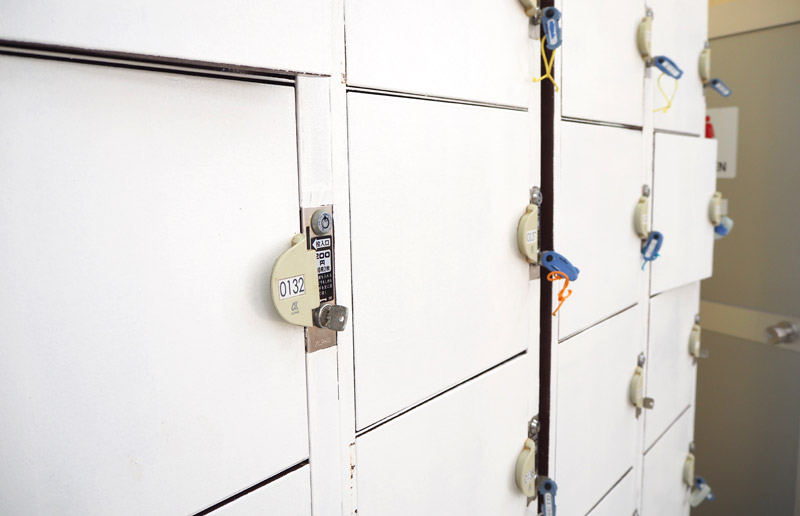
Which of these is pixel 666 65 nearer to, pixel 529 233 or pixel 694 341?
pixel 529 233

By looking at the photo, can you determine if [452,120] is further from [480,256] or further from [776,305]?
[776,305]

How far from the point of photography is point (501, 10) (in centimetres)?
104

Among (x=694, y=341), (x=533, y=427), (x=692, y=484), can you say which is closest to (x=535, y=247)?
(x=533, y=427)

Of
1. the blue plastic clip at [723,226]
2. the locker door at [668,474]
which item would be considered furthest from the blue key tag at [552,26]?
the locker door at [668,474]

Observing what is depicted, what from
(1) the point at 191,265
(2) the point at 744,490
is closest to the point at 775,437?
(2) the point at 744,490

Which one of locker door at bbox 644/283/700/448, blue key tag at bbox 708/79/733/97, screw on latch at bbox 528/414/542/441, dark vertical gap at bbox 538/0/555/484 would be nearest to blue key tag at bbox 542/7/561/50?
dark vertical gap at bbox 538/0/555/484

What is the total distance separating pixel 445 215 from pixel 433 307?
0.55ft

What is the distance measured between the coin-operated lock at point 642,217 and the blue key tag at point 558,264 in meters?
0.53

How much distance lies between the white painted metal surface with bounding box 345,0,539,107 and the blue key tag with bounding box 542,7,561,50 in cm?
5

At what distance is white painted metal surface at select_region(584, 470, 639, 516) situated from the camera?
151 cm

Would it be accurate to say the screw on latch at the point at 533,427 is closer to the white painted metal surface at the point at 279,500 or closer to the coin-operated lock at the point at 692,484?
the white painted metal surface at the point at 279,500

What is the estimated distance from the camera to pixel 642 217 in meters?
1.53

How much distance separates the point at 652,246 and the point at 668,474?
3.09 feet

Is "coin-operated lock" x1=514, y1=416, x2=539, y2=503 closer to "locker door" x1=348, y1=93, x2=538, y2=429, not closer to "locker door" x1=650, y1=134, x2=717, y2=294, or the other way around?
"locker door" x1=348, y1=93, x2=538, y2=429
